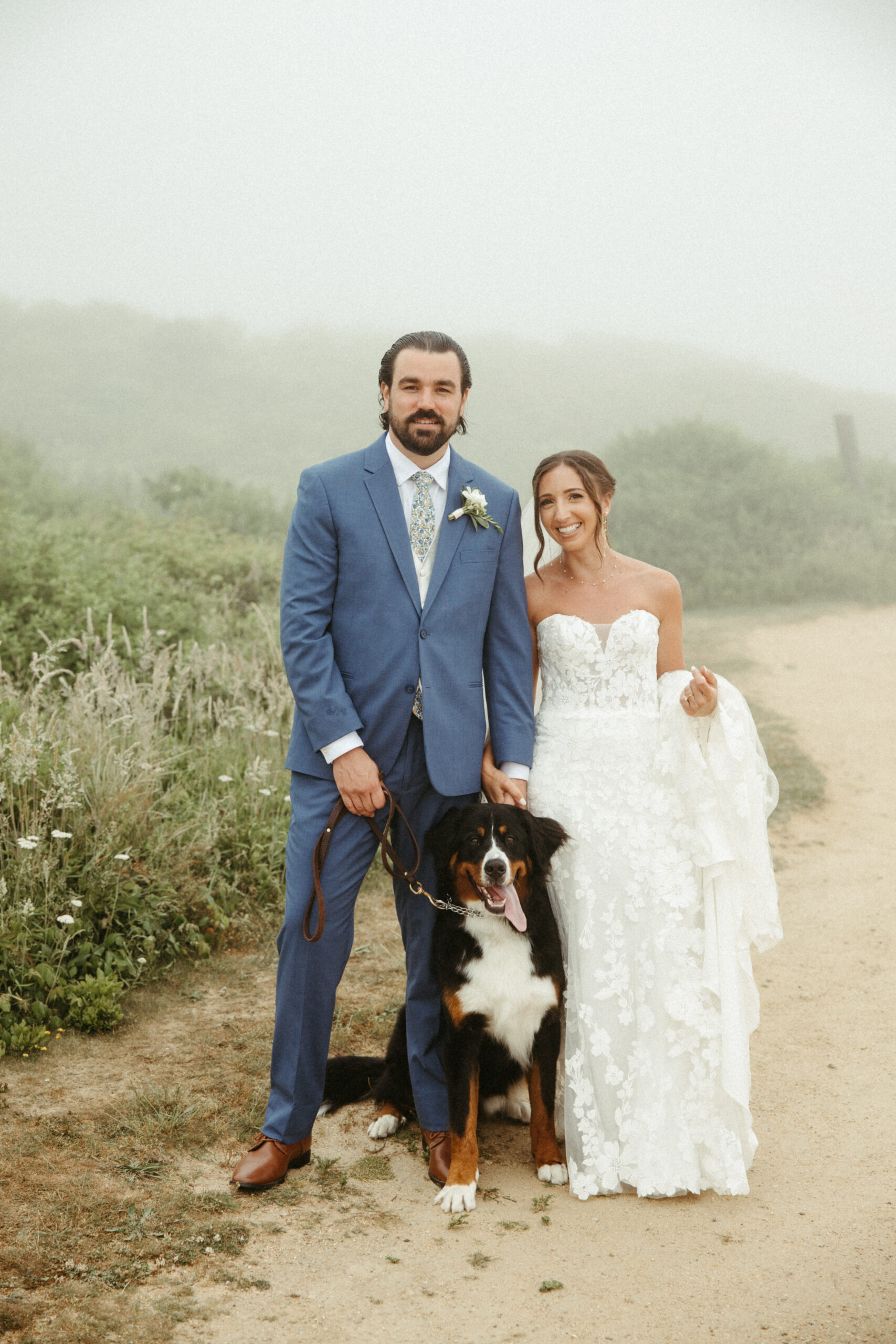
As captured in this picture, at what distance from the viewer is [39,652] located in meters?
7.05

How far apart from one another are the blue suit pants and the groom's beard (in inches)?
31.7

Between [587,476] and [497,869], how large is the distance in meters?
1.35

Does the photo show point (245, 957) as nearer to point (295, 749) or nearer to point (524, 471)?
point (295, 749)

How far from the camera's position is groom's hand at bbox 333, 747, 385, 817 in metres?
2.95

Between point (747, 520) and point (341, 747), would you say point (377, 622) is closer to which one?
point (341, 747)

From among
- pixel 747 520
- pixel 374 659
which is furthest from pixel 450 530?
pixel 747 520

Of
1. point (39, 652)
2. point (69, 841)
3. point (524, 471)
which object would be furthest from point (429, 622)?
point (524, 471)

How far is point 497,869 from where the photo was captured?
2885mm

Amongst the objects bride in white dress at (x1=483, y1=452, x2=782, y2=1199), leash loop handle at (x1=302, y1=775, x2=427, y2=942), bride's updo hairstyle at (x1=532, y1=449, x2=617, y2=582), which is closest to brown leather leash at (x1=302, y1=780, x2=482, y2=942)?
leash loop handle at (x1=302, y1=775, x2=427, y2=942)

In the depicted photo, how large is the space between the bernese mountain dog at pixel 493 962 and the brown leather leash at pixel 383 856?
0.13ft

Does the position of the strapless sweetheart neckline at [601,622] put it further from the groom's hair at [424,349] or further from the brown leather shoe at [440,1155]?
the brown leather shoe at [440,1155]

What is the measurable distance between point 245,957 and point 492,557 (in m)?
2.57

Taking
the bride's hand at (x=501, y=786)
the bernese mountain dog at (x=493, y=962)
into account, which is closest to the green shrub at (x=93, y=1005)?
the bernese mountain dog at (x=493, y=962)

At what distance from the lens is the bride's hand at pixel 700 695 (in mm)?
3195
